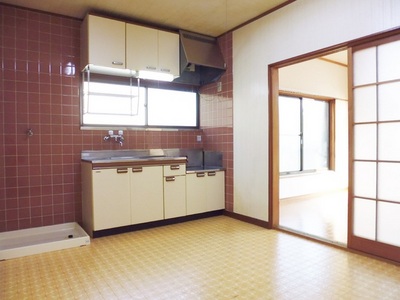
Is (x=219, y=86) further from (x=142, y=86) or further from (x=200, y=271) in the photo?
(x=200, y=271)

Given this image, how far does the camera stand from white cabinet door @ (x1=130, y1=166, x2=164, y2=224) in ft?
11.1

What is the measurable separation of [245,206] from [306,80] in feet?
9.08

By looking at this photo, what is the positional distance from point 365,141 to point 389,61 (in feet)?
2.29

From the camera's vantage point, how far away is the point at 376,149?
2.54m

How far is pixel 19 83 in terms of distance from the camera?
3.24m

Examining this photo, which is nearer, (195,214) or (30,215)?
(30,215)

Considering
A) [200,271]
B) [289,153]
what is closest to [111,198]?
[200,271]

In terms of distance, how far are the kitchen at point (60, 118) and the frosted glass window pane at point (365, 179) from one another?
1069 mm

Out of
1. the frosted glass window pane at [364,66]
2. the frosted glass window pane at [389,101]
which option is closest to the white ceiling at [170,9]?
the frosted glass window pane at [364,66]

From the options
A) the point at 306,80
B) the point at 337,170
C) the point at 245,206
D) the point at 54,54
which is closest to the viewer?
the point at 54,54

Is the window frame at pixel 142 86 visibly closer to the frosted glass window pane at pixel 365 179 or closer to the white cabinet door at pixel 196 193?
the white cabinet door at pixel 196 193

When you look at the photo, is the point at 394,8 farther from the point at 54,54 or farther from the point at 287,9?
the point at 54,54

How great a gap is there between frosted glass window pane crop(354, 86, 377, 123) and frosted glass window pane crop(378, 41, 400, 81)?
0.45 ft

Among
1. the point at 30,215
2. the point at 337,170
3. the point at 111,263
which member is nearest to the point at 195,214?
the point at 111,263
